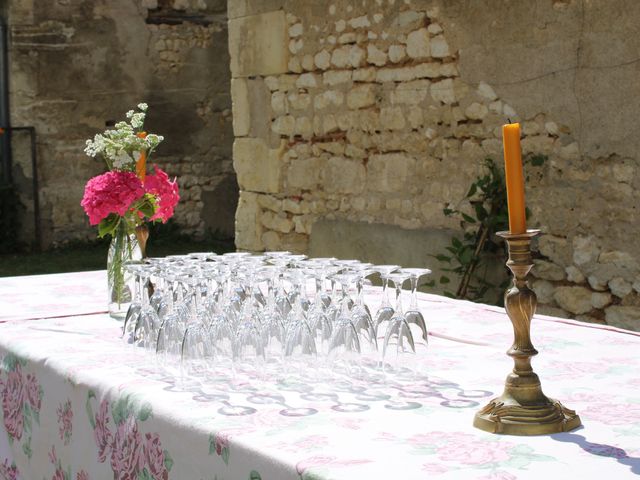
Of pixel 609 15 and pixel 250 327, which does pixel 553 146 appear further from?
pixel 250 327

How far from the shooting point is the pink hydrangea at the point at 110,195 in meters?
2.79

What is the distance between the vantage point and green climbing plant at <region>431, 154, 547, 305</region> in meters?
4.96

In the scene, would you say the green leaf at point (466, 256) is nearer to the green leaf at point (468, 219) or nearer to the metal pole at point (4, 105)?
the green leaf at point (468, 219)

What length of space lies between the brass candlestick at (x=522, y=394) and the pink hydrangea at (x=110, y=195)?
1.41 m

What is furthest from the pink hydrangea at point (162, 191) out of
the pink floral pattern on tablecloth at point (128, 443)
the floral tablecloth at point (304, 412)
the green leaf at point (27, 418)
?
the pink floral pattern on tablecloth at point (128, 443)

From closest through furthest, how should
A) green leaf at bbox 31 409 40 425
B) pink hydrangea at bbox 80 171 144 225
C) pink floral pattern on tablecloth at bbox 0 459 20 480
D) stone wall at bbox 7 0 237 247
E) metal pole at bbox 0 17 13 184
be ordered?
green leaf at bbox 31 409 40 425, pink floral pattern on tablecloth at bbox 0 459 20 480, pink hydrangea at bbox 80 171 144 225, metal pole at bbox 0 17 13 184, stone wall at bbox 7 0 237 247

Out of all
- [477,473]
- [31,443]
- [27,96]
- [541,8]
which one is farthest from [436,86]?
[27,96]

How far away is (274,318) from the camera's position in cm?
209

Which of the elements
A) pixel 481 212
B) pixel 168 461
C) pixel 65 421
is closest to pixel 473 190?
pixel 481 212

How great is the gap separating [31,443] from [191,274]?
0.57m

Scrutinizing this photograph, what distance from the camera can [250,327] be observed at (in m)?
2.06

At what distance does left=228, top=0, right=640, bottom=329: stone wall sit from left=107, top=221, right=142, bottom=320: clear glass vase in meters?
2.35

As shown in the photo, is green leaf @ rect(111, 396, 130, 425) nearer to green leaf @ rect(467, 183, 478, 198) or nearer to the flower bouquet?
the flower bouquet

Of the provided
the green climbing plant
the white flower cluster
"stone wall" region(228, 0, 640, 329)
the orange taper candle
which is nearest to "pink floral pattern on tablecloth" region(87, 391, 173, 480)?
the orange taper candle
